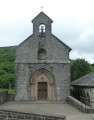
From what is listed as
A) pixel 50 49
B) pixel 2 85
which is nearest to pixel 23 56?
pixel 50 49

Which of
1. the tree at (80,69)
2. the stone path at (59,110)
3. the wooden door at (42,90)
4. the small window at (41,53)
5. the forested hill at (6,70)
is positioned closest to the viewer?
the stone path at (59,110)

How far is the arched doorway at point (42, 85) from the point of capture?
64.1ft

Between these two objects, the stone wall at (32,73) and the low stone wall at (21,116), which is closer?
the low stone wall at (21,116)

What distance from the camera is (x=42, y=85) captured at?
20109mm

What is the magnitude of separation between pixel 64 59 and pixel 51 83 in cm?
290

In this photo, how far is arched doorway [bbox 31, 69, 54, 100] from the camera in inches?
770

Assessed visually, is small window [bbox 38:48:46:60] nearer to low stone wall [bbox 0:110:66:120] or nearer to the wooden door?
the wooden door

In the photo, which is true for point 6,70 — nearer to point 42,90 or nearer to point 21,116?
point 42,90

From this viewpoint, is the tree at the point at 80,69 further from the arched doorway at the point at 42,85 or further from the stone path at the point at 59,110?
the stone path at the point at 59,110

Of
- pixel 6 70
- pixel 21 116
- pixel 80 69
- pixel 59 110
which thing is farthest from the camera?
pixel 6 70

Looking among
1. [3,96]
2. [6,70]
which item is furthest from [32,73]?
[6,70]

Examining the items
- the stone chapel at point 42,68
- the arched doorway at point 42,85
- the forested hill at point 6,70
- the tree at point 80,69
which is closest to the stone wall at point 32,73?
the stone chapel at point 42,68

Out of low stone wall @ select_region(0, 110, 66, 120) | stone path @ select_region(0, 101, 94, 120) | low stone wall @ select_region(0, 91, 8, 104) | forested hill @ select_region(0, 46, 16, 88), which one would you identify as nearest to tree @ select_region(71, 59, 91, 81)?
forested hill @ select_region(0, 46, 16, 88)

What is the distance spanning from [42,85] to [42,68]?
73.7 inches
